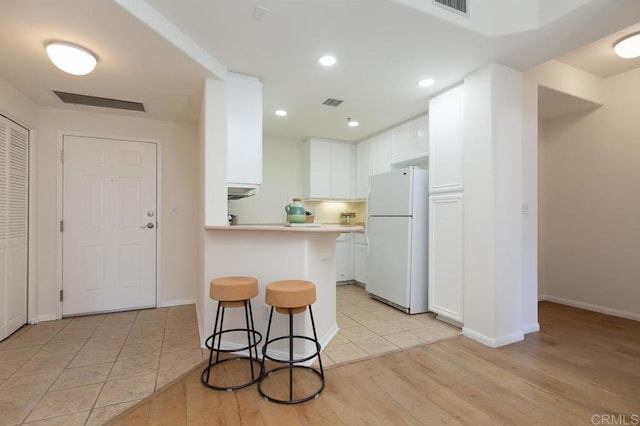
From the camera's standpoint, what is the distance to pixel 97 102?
326cm

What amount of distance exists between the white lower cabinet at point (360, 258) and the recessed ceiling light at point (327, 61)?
2.85 metres

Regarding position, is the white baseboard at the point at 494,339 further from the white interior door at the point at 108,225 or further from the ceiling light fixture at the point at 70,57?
Result: the ceiling light fixture at the point at 70,57

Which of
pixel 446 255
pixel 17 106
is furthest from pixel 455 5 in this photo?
pixel 17 106

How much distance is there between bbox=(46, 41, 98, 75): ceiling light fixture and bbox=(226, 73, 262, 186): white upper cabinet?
3.31 ft

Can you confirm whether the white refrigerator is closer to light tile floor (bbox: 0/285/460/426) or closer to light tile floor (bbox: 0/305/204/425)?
light tile floor (bbox: 0/285/460/426)

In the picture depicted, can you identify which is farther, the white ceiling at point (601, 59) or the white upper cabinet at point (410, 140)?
the white upper cabinet at point (410, 140)

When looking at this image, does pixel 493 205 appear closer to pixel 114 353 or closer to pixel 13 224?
pixel 114 353

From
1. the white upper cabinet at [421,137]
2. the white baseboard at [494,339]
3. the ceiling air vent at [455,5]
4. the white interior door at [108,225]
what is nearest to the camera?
the ceiling air vent at [455,5]

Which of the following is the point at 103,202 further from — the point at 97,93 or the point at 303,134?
the point at 303,134

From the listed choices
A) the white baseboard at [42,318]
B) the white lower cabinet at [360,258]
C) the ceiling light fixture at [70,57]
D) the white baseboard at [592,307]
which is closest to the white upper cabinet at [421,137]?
the white lower cabinet at [360,258]

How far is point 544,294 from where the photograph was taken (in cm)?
429

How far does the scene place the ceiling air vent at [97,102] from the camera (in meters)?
3.09

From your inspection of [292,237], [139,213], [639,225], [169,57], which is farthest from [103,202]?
[639,225]

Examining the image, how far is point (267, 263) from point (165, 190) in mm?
2136
